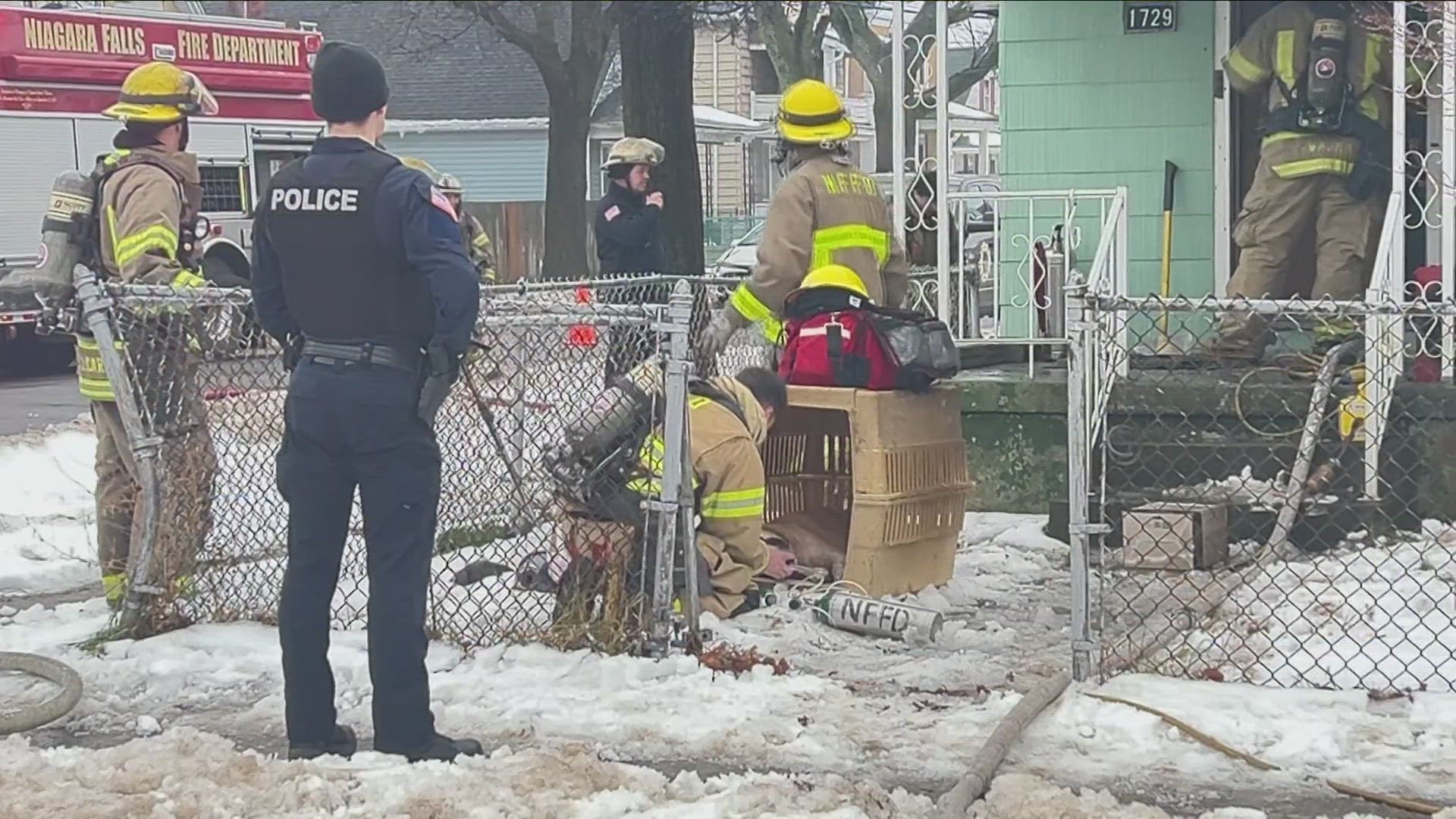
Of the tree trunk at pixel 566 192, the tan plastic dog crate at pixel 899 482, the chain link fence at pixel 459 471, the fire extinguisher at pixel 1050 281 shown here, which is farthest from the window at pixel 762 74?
the chain link fence at pixel 459 471

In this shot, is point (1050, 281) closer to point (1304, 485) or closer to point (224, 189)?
point (1304, 485)

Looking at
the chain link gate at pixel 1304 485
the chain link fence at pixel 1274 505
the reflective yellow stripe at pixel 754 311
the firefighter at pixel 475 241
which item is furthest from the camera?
the firefighter at pixel 475 241

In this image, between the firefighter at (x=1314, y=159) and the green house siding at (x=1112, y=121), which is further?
the green house siding at (x=1112, y=121)

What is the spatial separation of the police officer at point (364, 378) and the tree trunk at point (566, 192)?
70.6ft

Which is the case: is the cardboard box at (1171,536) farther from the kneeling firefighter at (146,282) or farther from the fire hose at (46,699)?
the fire hose at (46,699)

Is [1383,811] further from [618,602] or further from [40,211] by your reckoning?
[40,211]

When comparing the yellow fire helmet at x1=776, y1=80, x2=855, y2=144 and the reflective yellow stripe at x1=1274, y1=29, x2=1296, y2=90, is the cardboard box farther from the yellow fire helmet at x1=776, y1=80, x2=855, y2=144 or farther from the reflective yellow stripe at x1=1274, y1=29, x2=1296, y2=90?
the reflective yellow stripe at x1=1274, y1=29, x2=1296, y2=90

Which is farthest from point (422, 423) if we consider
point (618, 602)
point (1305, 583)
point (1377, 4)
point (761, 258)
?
point (1377, 4)

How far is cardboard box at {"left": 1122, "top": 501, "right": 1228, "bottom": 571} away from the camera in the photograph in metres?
7.63

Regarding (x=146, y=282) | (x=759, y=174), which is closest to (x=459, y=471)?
(x=146, y=282)

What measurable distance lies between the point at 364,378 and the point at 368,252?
1.12 feet

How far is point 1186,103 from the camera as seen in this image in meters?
10.5

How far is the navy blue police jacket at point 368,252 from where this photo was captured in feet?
15.9

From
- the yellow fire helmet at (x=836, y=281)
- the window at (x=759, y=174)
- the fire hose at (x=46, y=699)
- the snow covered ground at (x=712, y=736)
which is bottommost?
the snow covered ground at (x=712, y=736)
